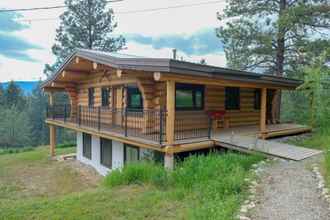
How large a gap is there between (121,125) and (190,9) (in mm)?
7295

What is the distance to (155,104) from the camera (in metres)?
9.81

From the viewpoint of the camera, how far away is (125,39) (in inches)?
947

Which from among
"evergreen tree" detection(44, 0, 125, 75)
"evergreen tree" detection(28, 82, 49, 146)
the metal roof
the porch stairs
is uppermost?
"evergreen tree" detection(44, 0, 125, 75)

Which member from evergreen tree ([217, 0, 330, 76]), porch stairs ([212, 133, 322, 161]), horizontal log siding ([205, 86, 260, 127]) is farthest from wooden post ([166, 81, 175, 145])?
evergreen tree ([217, 0, 330, 76])

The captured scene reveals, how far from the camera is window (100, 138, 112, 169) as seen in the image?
1166cm

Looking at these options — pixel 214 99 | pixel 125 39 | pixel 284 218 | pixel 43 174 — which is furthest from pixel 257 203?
pixel 125 39

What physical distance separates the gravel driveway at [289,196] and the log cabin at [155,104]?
8.36 ft

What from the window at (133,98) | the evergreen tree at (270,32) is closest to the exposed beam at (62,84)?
the window at (133,98)

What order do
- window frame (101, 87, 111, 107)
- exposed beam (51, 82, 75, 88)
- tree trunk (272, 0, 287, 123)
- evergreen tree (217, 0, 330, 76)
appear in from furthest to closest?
exposed beam (51, 82, 75, 88)
tree trunk (272, 0, 287, 123)
evergreen tree (217, 0, 330, 76)
window frame (101, 87, 111, 107)

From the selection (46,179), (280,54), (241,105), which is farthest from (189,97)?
(280,54)

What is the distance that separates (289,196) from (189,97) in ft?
19.1

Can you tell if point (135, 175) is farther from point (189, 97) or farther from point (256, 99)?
point (256, 99)

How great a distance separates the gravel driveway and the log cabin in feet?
8.36

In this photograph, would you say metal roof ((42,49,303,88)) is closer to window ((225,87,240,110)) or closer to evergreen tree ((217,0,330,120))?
window ((225,87,240,110))
